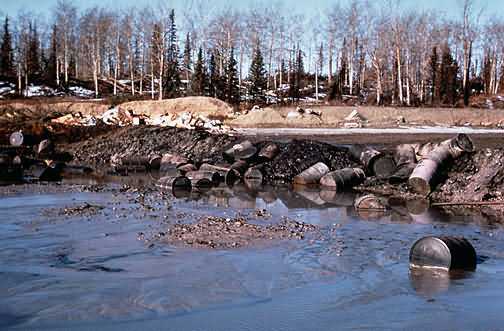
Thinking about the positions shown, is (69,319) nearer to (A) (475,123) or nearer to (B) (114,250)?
(B) (114,250)

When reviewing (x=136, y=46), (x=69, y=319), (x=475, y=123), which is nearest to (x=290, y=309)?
(x=69, y=319)

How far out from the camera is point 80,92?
62.0 metres

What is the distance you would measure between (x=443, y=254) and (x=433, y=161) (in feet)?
26.5

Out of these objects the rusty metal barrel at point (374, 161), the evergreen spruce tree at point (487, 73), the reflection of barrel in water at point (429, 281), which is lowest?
the reflection of barrel in water at point (429, 281)

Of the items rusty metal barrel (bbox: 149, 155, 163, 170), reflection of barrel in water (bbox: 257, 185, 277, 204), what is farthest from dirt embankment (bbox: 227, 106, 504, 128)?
reflection of barrel in water (bbox: 257, 185, 277, 204)

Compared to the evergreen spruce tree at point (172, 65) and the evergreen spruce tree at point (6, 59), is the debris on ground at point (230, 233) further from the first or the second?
the evergreen spruce tree at point (6, 59)

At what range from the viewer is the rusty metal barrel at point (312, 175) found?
58.4 feet

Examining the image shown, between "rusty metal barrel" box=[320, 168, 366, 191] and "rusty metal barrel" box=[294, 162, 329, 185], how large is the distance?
1.23 feet

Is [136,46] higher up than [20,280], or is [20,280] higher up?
[136,46]

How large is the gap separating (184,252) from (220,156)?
13098mm

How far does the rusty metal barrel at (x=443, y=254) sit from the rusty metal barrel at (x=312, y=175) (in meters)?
10.1

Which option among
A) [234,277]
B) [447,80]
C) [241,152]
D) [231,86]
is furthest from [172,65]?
[234,277]

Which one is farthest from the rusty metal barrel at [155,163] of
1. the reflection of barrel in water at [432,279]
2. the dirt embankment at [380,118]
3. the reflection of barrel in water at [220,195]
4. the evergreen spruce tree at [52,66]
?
the evergreen spruce tree at [52,66]

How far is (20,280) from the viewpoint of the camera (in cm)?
686
